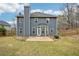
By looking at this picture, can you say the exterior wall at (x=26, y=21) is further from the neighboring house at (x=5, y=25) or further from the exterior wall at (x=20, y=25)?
the neighboring house at (x=5, y=25)

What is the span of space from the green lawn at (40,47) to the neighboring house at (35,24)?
Result: 4.5 inches

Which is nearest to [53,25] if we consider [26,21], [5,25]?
[26,21]

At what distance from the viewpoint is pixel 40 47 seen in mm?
3811

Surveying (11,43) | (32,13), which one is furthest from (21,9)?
(11,43)

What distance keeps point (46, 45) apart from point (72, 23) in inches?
16.7

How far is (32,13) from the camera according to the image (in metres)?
3.84

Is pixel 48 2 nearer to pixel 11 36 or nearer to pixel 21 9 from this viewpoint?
pixel 21 9

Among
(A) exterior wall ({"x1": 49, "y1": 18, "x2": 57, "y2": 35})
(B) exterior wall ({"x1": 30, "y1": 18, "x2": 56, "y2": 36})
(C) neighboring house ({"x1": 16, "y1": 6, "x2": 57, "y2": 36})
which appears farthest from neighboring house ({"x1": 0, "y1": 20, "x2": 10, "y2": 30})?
(A) exterior wall ({"x1": 49, "y1": 18, "x2": 57, "y2": 35})

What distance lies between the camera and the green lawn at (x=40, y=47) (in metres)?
3.78

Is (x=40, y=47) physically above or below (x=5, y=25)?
below

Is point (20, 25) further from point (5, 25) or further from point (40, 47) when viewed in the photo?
point (40, 47)

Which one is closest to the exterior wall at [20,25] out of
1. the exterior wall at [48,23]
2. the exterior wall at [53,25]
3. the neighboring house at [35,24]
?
the neighboring house at [35,24]

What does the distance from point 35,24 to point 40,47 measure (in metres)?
0.29

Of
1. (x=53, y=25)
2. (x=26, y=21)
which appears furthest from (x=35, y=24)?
(x=53, y=25)
